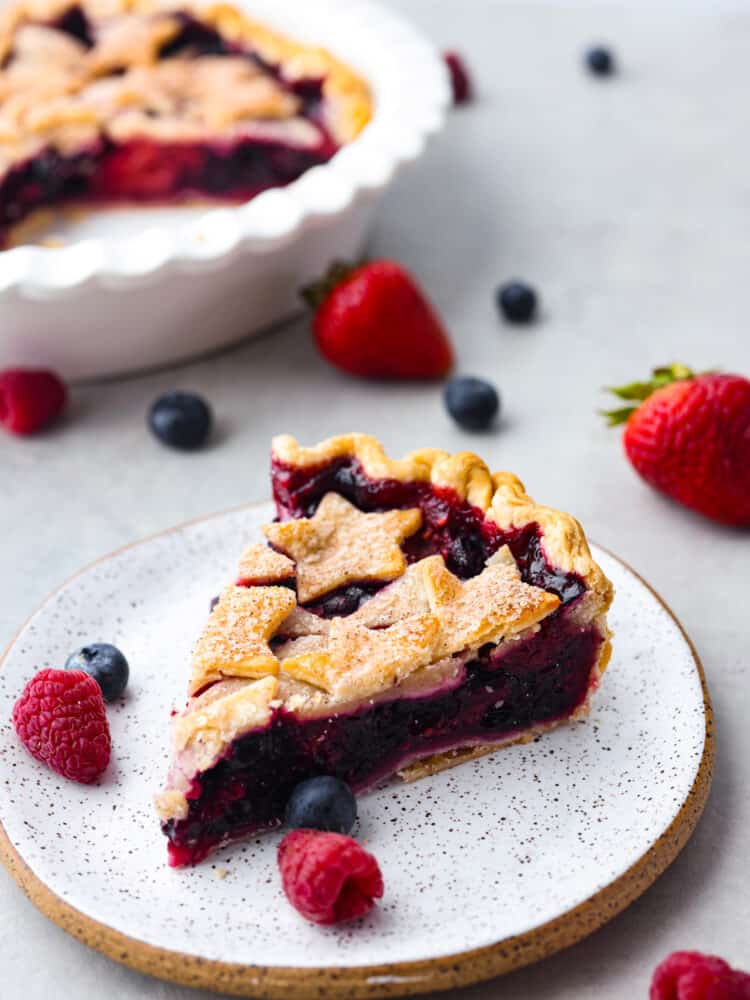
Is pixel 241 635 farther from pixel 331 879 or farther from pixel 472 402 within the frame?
pixel 472 402

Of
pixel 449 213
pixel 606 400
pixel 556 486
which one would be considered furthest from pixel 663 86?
pixel 556 486

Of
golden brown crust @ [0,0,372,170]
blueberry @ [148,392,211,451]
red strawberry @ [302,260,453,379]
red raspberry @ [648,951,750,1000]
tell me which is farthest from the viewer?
golden brown crust @ [0,0,372,170]

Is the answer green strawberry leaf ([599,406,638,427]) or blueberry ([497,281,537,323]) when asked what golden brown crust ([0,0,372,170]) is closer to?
blueberry ([497,281,537,323])

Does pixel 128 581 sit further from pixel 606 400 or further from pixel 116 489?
pixel 606 400

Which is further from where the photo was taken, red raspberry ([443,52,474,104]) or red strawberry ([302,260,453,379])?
red raspberry ([443,52,474,104])

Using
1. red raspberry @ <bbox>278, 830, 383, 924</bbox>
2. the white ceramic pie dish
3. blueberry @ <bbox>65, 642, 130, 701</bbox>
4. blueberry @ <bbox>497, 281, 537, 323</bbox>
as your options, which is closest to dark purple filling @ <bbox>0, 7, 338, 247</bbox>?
the white ceramic pie dish

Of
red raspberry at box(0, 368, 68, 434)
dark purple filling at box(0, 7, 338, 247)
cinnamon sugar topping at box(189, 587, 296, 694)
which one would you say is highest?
cinnamon sugar topping at box(189, 587, 296, 694)
